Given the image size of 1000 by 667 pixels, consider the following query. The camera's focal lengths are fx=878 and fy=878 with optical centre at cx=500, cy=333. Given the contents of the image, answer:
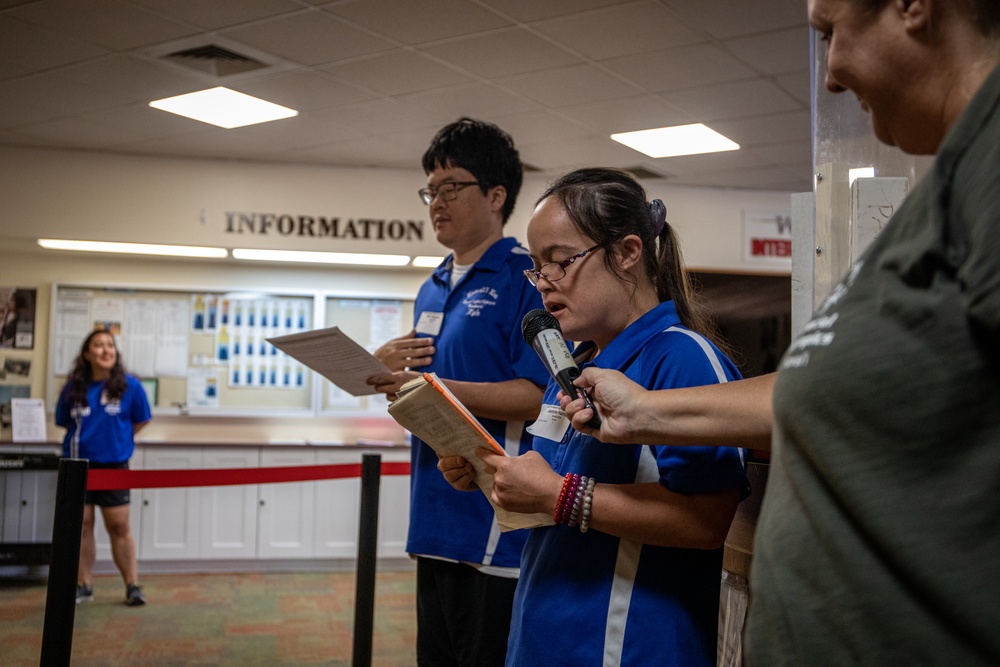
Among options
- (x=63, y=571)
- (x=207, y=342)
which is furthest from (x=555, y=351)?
(x=207, y=342)

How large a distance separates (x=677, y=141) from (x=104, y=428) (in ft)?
14.3

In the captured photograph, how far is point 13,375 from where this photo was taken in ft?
22.8

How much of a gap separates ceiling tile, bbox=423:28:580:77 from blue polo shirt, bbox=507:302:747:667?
339 cm

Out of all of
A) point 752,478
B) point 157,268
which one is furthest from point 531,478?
point 157,268

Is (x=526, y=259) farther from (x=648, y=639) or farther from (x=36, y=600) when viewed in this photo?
(x=36, y=600)

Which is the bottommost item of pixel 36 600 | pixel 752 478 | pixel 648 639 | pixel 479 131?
pixel 36 600

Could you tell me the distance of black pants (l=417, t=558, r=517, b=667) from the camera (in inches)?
75.2

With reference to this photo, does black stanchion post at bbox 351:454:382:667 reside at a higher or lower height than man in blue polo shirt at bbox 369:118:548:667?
lower

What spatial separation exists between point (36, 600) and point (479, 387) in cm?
485

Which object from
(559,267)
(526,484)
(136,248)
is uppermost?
(136,248)

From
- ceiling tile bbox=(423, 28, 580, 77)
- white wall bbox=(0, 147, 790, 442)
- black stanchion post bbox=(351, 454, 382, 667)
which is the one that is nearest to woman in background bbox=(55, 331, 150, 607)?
white wall bbox=(0, 147, 790, 442)

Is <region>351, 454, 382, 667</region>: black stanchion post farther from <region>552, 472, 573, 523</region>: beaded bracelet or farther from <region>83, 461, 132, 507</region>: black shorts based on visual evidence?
<region>83, 461, 132, 507</region>: black shorts

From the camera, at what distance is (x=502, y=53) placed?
464 cm

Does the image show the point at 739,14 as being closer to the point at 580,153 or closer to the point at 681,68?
the point at 681,68
